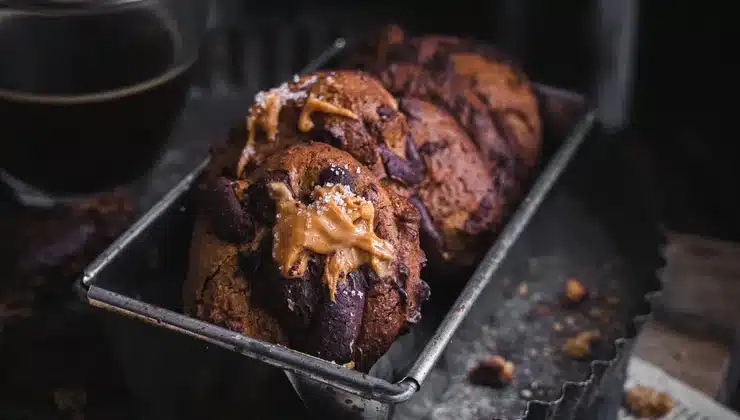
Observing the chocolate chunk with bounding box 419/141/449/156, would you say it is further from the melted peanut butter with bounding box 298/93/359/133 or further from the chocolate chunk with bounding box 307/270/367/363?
the chocolate chunk with bounding box 307/270/367/363

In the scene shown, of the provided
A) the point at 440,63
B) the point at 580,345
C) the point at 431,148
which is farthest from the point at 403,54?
the point at 580,345

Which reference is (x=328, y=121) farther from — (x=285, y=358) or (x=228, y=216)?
(x=285, y=358)

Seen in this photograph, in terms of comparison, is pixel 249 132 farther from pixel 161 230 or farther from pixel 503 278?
pixel 503 278

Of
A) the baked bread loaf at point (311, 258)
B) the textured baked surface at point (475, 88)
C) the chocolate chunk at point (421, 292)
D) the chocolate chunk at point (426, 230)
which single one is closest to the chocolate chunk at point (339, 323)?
the baked bread loaf at point (311, 258)

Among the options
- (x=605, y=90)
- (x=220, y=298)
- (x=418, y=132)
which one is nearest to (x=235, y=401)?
(x=220, y=298)

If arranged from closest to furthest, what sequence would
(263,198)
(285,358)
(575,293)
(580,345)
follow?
1. (285,358)
2. (263,198)
3. (580,345)
4. (575,293)

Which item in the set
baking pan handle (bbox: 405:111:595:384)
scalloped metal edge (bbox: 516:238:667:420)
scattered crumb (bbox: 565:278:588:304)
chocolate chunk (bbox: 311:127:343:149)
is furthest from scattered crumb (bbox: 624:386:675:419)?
chocolate chunk (bbox: 311:127:343:149)

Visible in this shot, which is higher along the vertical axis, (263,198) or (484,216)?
(263,198)
